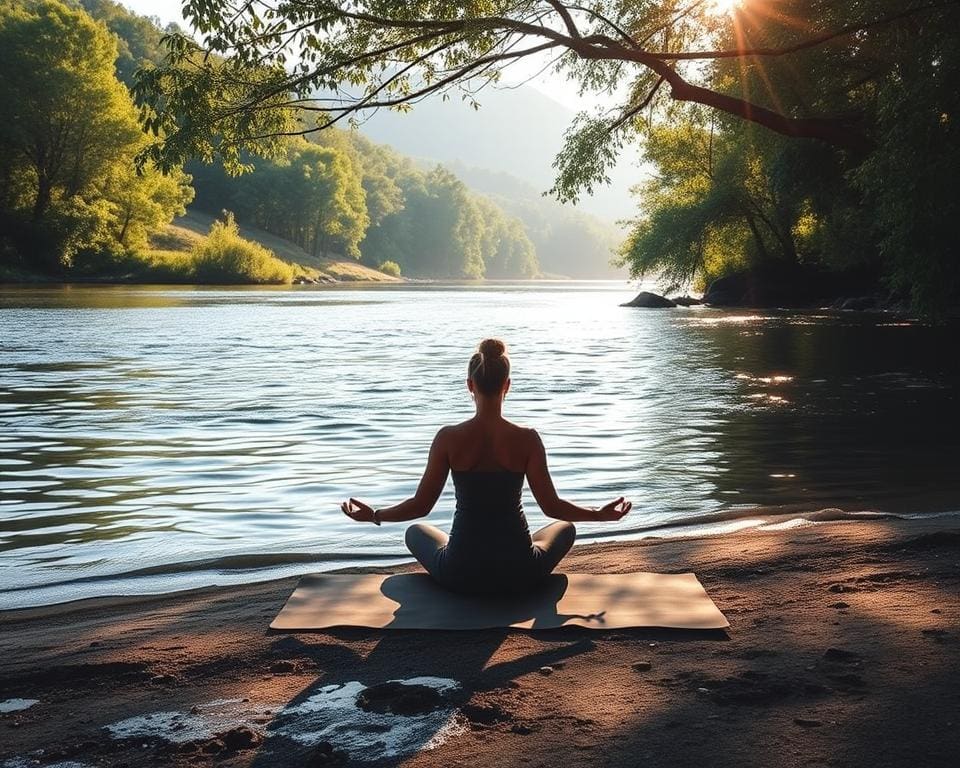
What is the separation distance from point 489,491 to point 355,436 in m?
7.79

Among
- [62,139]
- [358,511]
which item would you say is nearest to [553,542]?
[358,511]

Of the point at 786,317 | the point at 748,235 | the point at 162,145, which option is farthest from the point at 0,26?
the point at 162,145

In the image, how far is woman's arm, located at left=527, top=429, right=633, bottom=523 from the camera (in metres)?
5.40

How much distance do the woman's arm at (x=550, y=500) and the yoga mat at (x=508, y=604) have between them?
0.43 metres

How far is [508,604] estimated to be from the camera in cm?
543

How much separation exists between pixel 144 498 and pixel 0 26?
79127 millimetres

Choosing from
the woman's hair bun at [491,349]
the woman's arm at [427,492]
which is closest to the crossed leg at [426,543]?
the woman's arm at [427,492]

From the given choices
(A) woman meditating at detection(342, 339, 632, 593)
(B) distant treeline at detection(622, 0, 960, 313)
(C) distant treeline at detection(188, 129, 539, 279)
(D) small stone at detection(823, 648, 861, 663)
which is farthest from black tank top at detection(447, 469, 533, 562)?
(C) distant treeline at detection(188, 129, 539, 279)

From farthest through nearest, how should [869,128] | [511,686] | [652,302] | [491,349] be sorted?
[652,302]
[869,128]
[491,349]
[511,686]

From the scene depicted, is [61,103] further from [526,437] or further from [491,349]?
[526,437]

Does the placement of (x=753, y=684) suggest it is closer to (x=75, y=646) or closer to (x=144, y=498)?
(x=75, y=646)

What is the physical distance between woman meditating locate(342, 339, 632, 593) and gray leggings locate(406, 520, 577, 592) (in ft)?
0.03

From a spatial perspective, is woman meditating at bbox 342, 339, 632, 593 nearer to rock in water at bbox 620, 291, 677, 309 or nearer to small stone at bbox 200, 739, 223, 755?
small stone at bbox 200, 739, 223, 755

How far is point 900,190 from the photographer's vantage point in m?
17.7
